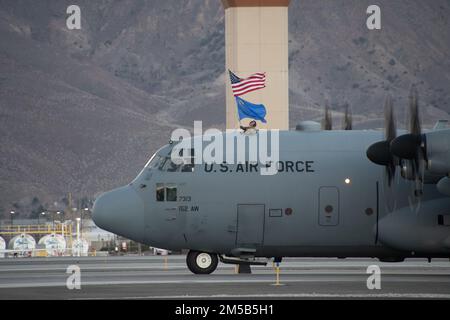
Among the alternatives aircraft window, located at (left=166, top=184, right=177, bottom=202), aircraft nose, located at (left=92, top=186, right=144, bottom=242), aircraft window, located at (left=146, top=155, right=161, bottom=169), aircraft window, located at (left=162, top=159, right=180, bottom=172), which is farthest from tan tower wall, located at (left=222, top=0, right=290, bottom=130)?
aircraft nose, located at (left=92, top=186, right=144, bottom=242)

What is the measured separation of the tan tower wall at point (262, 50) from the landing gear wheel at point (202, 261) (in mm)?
39506

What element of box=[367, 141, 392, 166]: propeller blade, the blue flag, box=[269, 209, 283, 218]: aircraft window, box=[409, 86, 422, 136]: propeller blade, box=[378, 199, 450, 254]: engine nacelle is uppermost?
the blue flag

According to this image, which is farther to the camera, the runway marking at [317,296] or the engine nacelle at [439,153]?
the engine nacelle at [439,153]

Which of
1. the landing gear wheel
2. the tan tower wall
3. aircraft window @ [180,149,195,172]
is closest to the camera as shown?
aircraft window @ [180,149,195,172]

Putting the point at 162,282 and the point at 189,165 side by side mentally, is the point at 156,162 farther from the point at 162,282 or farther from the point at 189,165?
the point at 162,282

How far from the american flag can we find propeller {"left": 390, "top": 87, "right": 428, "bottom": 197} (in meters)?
41.3

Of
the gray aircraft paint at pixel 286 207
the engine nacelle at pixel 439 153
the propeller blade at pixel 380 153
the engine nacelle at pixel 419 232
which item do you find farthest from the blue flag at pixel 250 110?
the engine nacelle at pixel 439 153

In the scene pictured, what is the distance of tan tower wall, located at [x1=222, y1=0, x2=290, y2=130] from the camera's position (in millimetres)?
82812

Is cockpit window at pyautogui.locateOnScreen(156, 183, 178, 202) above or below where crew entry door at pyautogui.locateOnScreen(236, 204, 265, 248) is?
above

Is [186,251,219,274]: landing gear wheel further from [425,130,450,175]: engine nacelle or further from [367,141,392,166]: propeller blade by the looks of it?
[425,130,450,175]: engine nacelle

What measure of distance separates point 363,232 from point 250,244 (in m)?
3.47

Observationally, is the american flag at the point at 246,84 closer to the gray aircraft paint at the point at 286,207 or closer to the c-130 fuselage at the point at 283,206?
the c-130 fuselage at the point at 283,206

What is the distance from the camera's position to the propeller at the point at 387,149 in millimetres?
38844
